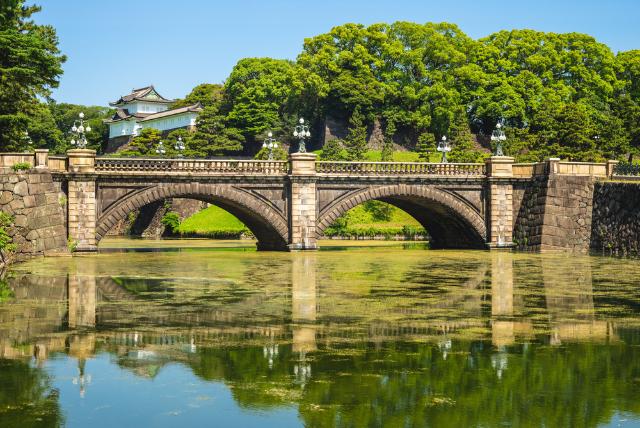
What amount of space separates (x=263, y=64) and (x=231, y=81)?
14.2 ft

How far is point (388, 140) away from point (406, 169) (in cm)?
4513

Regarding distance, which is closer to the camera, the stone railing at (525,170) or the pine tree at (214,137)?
the stone railing at (525,170)

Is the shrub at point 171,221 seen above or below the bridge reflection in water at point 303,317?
above

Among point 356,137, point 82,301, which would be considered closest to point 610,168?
point 82,301

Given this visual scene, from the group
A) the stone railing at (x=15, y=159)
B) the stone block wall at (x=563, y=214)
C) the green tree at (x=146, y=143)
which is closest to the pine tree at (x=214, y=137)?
the green tree at (x=146, y=143)

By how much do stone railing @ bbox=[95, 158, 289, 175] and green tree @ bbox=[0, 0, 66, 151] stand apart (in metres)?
6.16

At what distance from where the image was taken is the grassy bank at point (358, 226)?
7256 cm

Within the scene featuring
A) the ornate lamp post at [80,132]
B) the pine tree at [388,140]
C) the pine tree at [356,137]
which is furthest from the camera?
the pine tree at [388,140]

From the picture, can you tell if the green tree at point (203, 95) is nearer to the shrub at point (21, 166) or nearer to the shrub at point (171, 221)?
the shrub at point (171, 221)

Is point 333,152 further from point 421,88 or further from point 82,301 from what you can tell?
point 82,301

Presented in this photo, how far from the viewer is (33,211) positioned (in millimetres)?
41500

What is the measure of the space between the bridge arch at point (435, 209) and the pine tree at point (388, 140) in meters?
32.0

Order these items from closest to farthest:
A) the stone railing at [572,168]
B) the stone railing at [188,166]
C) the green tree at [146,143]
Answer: the stone railing at [188,166] < the stone railing at [572,168] < the green tree at [146,143]

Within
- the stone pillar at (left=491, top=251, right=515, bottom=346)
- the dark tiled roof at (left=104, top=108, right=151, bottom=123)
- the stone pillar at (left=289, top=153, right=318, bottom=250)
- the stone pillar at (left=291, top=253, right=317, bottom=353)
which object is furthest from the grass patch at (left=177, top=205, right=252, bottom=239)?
the dark tiled roof at (left=104, top=108, right=151, bottom=123)
